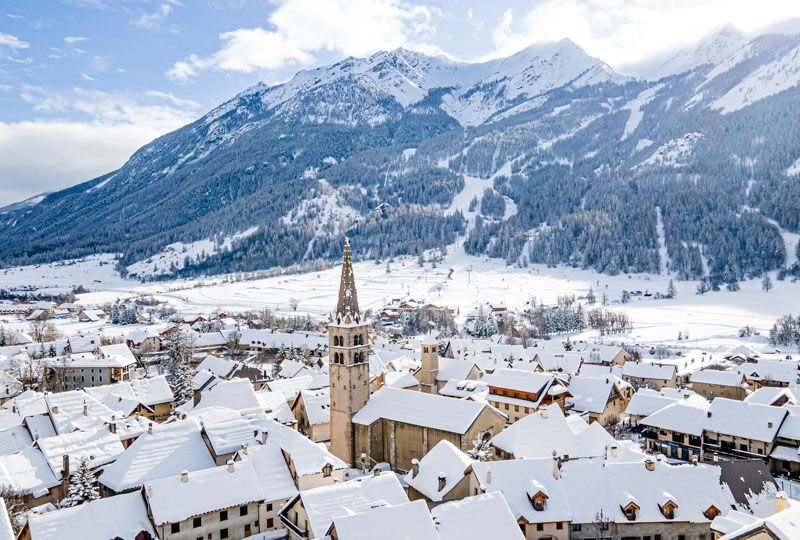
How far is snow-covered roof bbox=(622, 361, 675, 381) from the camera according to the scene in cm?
9044

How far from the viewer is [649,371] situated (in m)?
91.9

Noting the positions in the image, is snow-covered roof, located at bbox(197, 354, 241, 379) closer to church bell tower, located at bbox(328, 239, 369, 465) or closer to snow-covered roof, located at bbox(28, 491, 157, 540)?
church bell tower, located at bbox(328, 239, 369, 465)

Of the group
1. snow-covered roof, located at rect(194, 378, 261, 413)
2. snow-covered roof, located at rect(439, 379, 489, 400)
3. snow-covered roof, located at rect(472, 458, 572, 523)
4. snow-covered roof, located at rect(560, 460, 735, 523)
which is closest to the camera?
snow-covered roof, located at rect(472, 458, 572, 523)

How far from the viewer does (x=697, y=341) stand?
133 meters

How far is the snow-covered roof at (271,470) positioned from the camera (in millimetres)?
37875

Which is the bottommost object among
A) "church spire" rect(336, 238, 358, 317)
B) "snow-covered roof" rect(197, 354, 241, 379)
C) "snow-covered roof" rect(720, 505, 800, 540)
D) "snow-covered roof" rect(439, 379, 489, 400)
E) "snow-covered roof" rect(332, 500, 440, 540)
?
"snow-covered roof" rect(197, 354, 241, 379)

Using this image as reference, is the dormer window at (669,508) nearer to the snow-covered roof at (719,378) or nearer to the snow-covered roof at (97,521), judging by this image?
the snow-covered roof at (97,521)

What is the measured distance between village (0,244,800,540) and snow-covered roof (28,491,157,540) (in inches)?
3.6

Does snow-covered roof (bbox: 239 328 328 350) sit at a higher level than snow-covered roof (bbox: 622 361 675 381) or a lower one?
higher

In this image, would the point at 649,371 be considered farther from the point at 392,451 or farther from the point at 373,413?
the point at 373,413

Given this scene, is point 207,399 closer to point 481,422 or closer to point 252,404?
point 252,404

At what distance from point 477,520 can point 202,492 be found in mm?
17163

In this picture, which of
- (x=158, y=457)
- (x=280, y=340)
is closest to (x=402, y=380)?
(x=158, y=457)

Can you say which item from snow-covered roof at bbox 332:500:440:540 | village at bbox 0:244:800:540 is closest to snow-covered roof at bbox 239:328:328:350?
village at bbox 0:244:800:540
